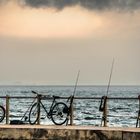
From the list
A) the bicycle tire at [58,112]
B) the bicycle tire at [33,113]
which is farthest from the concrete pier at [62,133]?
the bicycle tire at [58,112]

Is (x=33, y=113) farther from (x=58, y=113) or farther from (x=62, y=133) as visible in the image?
(x=62, y=133)

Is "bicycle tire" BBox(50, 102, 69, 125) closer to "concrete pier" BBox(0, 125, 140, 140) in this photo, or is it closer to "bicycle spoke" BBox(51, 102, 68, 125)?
"bicycle spoke" BBox(51, 102, 68, 125)

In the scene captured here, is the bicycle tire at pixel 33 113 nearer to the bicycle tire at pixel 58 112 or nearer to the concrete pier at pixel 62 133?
the bicycle tire at pixel 58 112

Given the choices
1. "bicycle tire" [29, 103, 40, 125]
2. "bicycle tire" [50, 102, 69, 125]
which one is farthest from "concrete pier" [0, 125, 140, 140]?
"bicycle tire" [50, 102, 69, 125]

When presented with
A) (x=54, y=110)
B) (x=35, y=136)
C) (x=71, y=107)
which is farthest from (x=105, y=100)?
(x=35, y=136)

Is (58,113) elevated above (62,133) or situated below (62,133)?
above

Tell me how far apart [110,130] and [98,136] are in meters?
0.35

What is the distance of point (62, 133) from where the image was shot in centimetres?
1433

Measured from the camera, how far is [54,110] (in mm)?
19172

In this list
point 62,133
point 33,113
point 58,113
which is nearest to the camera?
point 62,133

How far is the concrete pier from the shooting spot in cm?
1398

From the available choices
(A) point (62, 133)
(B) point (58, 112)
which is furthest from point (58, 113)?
(A) point (62, 133)

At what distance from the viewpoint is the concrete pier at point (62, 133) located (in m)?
14.0

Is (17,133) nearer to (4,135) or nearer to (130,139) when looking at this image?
(4,135)
